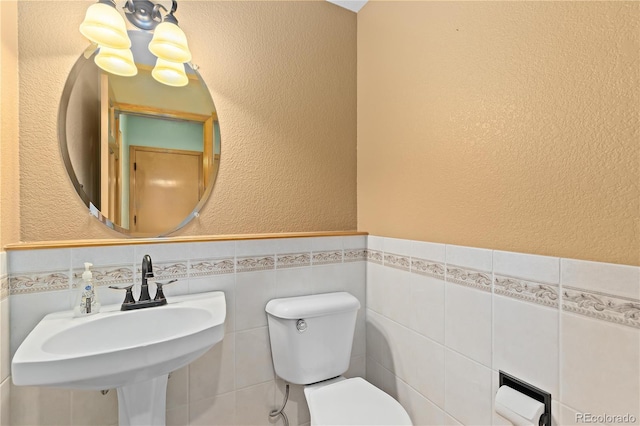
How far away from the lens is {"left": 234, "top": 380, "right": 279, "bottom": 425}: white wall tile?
1.41m

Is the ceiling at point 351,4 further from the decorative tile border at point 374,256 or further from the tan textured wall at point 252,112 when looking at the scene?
the decorative tile border at point 374,256

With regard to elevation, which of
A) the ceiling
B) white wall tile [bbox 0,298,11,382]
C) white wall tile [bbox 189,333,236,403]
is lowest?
white wall tile [bbox 189,333,236,403]

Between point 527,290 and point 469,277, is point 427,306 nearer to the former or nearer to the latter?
point 469,277

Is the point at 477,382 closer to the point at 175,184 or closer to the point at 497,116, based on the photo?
the point at 497,116

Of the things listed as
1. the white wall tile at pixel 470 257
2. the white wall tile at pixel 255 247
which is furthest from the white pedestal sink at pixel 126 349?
the white wall tile at pixel 470 257

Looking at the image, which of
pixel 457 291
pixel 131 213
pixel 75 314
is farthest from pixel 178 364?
pixel 457 291

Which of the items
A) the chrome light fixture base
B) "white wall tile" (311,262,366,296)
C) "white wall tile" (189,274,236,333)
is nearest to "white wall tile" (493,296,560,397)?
"white wall tile" (311,262,366,296)

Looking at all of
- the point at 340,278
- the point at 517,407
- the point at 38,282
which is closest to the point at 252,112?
the point at 340,278

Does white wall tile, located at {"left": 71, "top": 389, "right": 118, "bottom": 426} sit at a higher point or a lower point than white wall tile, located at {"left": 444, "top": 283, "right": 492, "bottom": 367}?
lower

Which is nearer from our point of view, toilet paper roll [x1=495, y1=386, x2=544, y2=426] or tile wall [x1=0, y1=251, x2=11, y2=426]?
toilet paper roll [x1=495, y1=386, x2=544, y2=426]

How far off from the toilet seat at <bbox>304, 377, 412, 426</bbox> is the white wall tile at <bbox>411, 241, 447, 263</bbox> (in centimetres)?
59

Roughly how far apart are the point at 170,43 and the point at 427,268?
141 cm

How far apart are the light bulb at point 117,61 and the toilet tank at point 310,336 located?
45.7 inches

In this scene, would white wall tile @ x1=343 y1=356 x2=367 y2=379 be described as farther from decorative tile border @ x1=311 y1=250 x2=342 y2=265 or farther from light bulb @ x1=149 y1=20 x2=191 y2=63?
light bulb @ x1=149 y1=20 x2=191 y2=63
